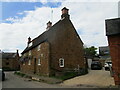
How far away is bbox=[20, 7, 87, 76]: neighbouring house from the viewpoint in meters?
24.8

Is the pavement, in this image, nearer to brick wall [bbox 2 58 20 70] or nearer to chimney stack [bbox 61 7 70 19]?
chimney stack [bbox 61 7 70 19]

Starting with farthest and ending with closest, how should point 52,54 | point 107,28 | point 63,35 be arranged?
point 63,35, point 52,54, point 107,28

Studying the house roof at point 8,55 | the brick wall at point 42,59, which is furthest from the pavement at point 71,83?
the house roof at point 8,55

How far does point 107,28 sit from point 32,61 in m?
19.2

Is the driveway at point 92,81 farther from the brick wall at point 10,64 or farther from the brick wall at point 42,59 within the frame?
the brick wall at point 10,64

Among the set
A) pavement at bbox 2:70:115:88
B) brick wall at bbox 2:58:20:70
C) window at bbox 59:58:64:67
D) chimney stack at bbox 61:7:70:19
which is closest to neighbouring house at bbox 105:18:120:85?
pavement at bbox 2:70:115:88

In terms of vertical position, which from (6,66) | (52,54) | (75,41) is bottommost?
(6,66)

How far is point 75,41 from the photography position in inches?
1101

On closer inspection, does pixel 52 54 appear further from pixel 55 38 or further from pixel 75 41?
pixel 75 41

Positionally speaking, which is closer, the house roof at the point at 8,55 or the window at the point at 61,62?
the window at the point at 61,62

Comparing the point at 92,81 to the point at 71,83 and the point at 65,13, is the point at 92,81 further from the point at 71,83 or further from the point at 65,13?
the point at 65,13

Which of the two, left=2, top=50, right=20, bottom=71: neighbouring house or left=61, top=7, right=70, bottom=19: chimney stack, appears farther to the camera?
left=2, top=50, right=20, bottom=71: neighbouring house

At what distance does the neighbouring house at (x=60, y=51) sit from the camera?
24766 mm

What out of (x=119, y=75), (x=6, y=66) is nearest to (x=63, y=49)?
(x=119, y=75)
